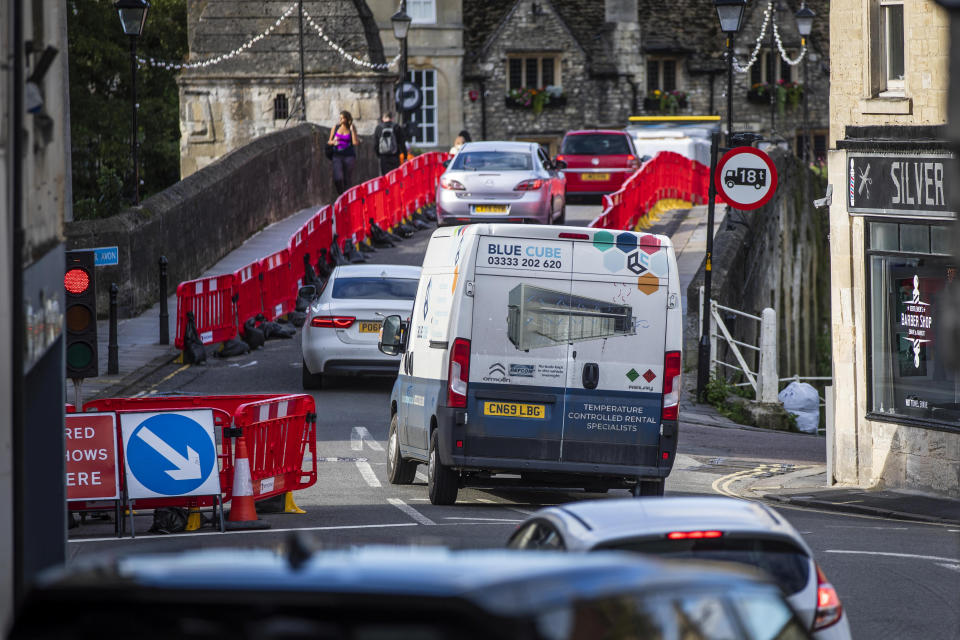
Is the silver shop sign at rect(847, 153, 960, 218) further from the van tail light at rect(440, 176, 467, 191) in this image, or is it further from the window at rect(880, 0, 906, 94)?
the van tail light at rect(440, 176, 467, 191)

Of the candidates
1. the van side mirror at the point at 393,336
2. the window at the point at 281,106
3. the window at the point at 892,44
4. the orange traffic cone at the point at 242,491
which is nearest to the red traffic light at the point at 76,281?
the orange traffic cone at the point at 242,491

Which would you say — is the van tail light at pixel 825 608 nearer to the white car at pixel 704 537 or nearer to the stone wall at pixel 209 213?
the white car at pixel 704 537

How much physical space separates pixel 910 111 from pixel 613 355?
5264mm

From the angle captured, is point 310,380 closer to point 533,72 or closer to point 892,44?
point 892,44

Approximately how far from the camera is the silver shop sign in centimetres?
1603

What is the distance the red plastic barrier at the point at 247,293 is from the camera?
24188mm

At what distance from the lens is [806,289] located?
43281mm

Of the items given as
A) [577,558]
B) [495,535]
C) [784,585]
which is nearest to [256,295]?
[495,535]

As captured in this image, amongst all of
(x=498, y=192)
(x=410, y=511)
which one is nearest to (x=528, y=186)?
(x=498, y=192)

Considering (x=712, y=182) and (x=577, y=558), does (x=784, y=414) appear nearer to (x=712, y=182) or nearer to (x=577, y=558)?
(x=712, y=182)

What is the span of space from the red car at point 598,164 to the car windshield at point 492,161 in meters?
10.4

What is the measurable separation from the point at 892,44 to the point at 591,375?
6483 millimetres

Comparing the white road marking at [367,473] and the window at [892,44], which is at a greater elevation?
the window at [892,44]

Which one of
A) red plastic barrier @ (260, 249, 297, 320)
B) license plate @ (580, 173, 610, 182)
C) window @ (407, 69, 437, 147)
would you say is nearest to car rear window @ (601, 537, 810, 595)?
red plastic barrier @ (260, 249, 297, 320)
